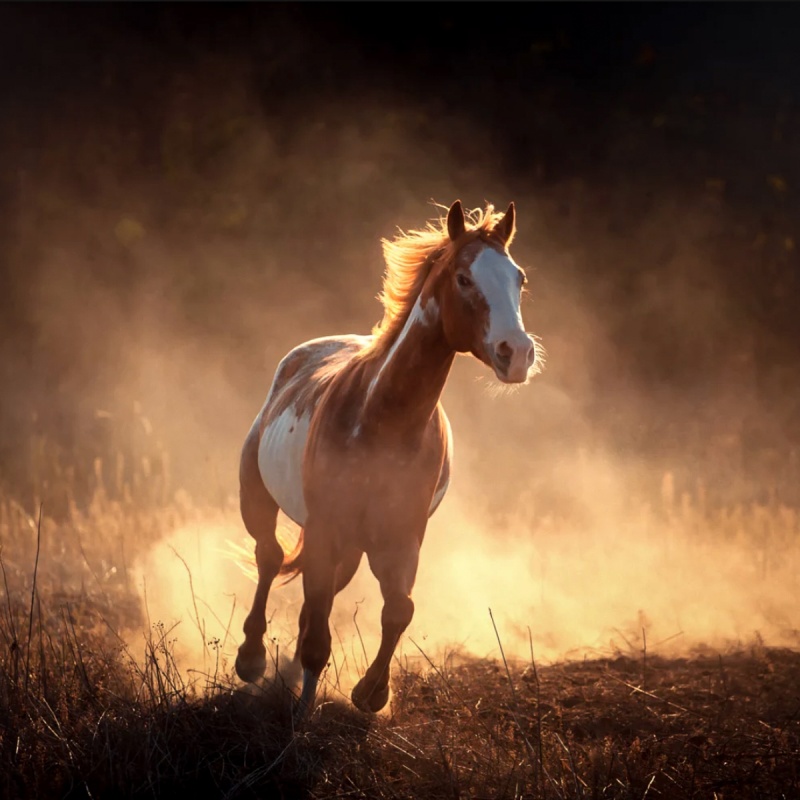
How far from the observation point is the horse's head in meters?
3.93

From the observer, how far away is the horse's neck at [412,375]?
4520mm

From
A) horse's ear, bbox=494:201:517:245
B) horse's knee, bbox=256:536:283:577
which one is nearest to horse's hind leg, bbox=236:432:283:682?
horse's knee, bbox=256:536:283:577

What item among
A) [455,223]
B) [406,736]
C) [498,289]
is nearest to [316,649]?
[406,736]

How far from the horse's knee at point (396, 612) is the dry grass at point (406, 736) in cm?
34

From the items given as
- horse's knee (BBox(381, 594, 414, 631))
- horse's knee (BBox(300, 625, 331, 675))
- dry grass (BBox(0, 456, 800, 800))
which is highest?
horse's knee (BBox(381, 594, 414, 631))

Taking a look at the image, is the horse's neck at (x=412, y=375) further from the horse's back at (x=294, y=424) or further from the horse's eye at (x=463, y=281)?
the horse's back at (x=294, y=424)

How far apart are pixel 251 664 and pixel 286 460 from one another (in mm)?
1037

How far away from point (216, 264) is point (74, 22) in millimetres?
6774

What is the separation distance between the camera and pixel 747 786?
3678 mm

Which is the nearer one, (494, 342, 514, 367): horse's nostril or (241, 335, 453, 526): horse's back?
(494, 342, 514, 367): horse's nostril

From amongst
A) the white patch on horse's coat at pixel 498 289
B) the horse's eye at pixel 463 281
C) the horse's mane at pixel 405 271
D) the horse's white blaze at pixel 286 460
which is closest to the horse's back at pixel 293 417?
the horse's white blaze at pixel 286 460

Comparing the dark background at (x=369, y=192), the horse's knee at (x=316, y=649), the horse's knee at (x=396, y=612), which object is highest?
the dark background at (x=369, y=192)

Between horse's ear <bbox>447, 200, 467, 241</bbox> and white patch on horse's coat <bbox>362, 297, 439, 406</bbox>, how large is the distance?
270 millimetres

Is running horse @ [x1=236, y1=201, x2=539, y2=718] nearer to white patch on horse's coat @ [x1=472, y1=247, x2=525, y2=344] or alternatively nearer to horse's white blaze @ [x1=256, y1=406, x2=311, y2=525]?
white patch on horse's coat @ [x1=472, y1=247, x2=525, y2=344]
